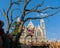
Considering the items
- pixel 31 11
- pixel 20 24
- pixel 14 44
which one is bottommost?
pixel 14 44

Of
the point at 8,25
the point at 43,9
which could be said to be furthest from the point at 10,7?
the point at 43,9

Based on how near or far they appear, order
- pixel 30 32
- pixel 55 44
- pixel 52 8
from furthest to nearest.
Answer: pixel 30 32 < pixel 55 44 < pixel 52 8

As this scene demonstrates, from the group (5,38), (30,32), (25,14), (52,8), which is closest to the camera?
(5,38)

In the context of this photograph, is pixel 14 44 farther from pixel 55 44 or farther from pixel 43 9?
pixel 55 44

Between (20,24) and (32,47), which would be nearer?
(20,24)

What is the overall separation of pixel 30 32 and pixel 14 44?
3.12m

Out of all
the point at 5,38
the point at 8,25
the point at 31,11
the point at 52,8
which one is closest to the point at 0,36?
the point at 5,38

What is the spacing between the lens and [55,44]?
7.16 metres

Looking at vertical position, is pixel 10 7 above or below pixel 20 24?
above

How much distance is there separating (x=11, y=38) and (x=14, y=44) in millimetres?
223

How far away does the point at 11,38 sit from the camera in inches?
188

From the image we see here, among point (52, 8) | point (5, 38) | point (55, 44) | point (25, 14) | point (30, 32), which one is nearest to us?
point (5, 38)

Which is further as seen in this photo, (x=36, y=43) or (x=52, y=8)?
(x=36, y=43)

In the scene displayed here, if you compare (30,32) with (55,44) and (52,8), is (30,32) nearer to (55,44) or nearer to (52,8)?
(55,44)
